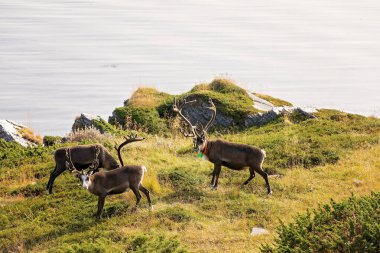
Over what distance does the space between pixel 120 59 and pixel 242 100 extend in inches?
976

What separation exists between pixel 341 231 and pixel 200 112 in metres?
19.4

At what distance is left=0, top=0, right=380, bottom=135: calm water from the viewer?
44.3 m

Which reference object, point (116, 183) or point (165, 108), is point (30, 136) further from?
point (116, 183)

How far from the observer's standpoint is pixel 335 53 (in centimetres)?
5862

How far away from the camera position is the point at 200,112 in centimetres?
3159

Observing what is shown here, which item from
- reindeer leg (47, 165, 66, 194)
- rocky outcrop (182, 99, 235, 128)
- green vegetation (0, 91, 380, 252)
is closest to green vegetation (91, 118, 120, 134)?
green vegetation (0, 91, 380, 252)

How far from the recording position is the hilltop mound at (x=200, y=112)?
31.2 m

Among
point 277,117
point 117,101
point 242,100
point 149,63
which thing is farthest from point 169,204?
point 149,63

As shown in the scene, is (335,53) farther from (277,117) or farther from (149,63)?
(277,117)

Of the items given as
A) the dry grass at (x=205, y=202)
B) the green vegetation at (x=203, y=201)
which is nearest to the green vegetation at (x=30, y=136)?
the green vegetation at (x=203, y=201)

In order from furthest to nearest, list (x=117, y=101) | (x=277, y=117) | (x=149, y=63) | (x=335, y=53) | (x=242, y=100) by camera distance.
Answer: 1. (x=335, y=53)
2. (x=149, y=63)
3. (x=117, y=101)
4. (x=242, y=100)
5. (x=277, y=117)

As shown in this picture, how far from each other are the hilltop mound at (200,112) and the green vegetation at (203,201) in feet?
13.7

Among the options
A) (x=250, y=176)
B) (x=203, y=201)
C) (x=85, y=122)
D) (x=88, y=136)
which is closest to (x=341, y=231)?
(x=203, y=201)

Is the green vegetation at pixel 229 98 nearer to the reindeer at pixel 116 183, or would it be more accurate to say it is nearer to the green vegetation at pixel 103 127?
the green vegetation at pixel 103 127
